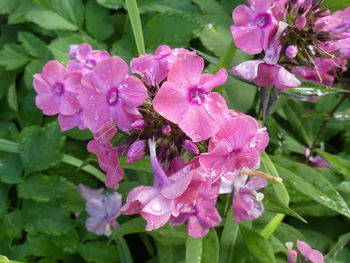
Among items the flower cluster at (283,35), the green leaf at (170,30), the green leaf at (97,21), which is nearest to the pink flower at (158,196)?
the flower cluster at (283,35)

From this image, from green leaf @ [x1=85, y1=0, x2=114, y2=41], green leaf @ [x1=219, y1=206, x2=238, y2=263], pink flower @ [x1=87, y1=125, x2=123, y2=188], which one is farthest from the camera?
green leaf @ [x1=85, y1=0, x2=114, y2=41]

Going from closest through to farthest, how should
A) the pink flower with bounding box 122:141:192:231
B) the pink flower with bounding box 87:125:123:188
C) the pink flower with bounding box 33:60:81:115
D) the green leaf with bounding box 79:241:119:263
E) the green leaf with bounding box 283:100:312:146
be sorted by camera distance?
the pink flower with bounding box 122:141:192:231 → the pink flower with bounding box 87:125:123:188 → the pink flower with bounding box 33:60:81:115 → the green leaf with bounding box 79:241:119:263 → the green leaf with bounding box 283:100:312:146

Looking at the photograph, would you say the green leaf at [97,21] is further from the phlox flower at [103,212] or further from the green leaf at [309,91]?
the green leaf at [309,91]

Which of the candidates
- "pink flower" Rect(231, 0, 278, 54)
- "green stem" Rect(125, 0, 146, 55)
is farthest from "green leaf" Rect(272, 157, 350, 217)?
"green stem" Rect(125, 0, 146, 55)

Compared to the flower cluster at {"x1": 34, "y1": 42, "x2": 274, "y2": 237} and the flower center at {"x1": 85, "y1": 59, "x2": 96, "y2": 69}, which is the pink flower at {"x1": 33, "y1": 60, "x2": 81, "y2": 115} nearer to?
the flower center at {"x1": 85, "y1": 59, "x2": 96, "y2": 69}

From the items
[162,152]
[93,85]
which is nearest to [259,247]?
[162,152]

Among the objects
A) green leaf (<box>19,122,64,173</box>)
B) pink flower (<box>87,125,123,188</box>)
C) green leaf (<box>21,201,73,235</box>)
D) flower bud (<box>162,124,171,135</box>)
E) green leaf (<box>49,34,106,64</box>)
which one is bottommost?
green leaf (<box>21,201,73,235</box>)

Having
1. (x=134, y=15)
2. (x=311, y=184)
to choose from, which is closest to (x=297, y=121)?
(x=311, y=184)
